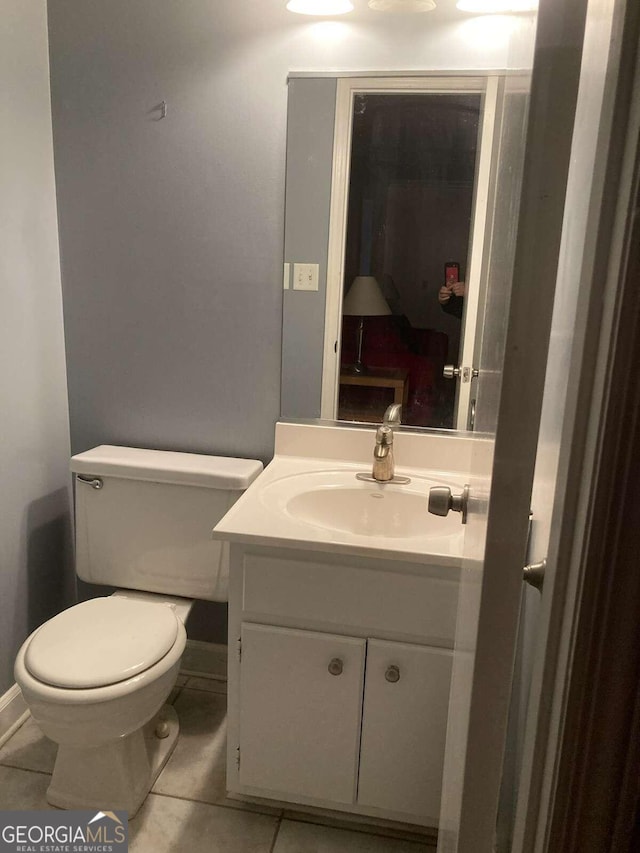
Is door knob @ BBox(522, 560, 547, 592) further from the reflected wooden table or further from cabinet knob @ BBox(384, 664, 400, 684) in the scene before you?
the reflected wooden table

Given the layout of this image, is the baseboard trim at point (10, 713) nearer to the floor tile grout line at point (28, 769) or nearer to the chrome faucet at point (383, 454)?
the floor tile grout line at point (28, 769)

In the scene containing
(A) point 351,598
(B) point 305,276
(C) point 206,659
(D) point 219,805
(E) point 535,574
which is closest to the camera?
(E) point 535,574

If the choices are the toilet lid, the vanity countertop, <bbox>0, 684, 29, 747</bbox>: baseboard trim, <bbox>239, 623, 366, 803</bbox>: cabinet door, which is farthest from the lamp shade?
<bbox>0, 684, 29, 747</bbox>: baseboard trim

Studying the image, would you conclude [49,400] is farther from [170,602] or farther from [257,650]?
[257,650]

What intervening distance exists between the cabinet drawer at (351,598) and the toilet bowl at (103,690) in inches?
12.0

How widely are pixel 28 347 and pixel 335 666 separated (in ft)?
3.83

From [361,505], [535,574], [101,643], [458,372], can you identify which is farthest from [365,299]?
[535,574]

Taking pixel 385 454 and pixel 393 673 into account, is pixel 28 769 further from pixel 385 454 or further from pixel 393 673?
pixel 385 454

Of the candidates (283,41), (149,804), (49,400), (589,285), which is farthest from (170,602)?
(589,285)

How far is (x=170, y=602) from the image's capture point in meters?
1.81

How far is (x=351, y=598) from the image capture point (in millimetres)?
1340

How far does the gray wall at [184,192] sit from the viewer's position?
161cm

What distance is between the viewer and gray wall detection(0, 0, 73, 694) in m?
1.65

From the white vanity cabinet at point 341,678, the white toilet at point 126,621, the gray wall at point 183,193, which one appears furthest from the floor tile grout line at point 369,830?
the gray wall at point 183,193
